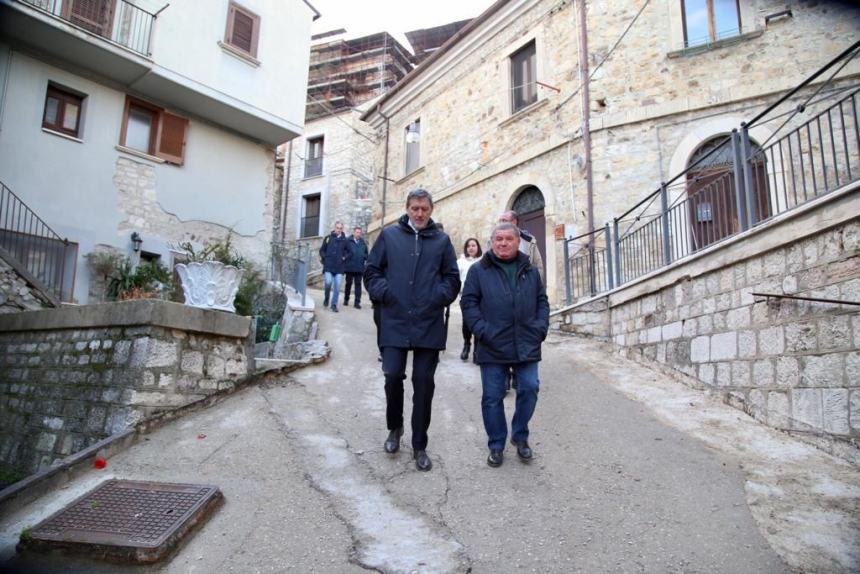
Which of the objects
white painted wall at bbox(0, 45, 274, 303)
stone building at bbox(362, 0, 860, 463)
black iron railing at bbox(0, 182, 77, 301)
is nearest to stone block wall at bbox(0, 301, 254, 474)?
black iron railing at bbox(0, 182, 77, 301)

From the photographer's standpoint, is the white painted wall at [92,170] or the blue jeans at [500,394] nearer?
the blue jeans at [500,394]

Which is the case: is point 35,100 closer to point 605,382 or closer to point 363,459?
point 363,459

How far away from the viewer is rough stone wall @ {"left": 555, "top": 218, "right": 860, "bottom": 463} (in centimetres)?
382

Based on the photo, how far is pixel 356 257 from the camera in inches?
420

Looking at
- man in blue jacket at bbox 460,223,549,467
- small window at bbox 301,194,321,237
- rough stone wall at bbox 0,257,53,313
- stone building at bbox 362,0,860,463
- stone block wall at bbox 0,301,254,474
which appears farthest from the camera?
small window at bbox 301,194,321,237

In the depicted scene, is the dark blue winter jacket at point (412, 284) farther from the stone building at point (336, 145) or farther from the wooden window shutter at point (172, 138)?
the stone building at point (336, 145)

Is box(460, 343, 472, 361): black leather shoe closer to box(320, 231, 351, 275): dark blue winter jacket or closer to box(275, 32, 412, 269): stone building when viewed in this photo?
box(320, 231, 351, 275): dark blue winter jacket

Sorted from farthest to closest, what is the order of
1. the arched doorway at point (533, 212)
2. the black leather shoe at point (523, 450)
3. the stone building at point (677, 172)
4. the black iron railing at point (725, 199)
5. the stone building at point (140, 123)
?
1. the arched doorway at point (533, 212)
2. the stone building at point (140, 123)
3. the black iron railing at point (725, 199)
4. the stone building at point (677, 172)
5. the black leather shoe at point (523, 450)

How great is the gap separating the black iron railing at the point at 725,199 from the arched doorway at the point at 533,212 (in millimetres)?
1119

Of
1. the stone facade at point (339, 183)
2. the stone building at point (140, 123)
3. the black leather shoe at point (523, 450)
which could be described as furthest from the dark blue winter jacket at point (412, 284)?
the stone facade at point (339, 183)

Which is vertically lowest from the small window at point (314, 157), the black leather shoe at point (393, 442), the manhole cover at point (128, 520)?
the manhole cover at point (128, 520)

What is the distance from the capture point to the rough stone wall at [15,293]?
7.67 m

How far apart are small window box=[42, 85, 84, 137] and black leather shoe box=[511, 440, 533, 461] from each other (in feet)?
33.5

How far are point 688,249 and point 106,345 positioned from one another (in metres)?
6.44
